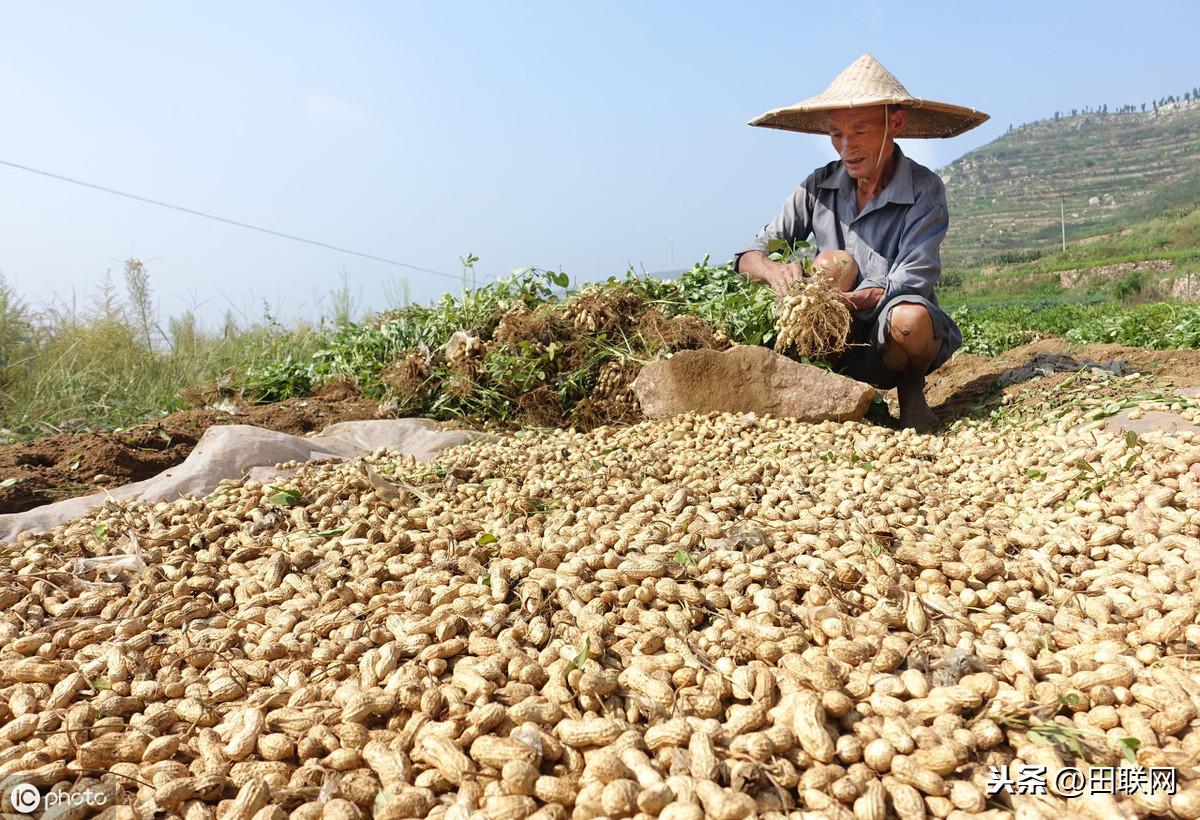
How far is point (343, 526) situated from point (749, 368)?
232 cm

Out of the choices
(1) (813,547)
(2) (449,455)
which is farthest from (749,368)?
(1) (813,547)

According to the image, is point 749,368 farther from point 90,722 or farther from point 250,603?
point 90,722

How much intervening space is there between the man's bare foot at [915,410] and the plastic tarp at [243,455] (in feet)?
7.54

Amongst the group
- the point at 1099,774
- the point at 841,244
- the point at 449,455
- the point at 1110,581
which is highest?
the point at 841,244

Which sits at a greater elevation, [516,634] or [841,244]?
[841,244]

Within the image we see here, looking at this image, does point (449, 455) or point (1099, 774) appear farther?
point (449, 455)

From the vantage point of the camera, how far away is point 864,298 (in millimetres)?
4094

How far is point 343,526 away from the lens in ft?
8.30

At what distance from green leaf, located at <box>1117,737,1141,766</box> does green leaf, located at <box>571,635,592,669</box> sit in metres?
0.95

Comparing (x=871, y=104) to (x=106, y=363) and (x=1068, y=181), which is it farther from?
(x=1068, y=181)

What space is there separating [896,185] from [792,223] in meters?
0.63

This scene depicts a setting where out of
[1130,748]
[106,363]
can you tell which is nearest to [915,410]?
[1130,748]

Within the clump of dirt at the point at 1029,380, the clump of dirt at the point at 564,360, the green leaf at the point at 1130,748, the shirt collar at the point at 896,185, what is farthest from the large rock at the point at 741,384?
the green leaf at the point at 1130,748

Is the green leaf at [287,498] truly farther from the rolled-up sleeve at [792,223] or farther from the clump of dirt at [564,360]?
the rolled-up sleeve at [792,223]
